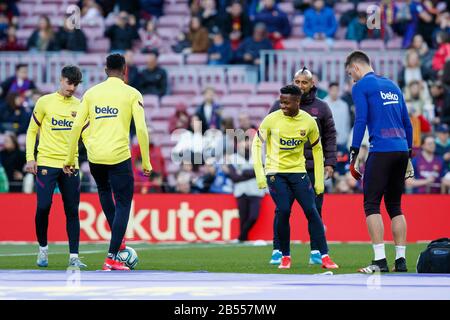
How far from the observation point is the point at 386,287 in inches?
416

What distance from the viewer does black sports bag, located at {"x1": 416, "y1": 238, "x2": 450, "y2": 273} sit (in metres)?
12.8

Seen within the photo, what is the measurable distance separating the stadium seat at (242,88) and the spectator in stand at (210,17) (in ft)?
6.41

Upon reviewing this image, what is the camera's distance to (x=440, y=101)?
2452 cm

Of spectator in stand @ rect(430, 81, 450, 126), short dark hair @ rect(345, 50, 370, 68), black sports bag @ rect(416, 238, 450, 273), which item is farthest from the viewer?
spectator in stand @ rect(430, 81, 450, 126)

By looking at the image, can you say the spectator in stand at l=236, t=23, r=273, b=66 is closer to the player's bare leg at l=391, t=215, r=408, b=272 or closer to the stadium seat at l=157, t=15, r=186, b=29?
the stadium seat at l=157, t=15, r=186, b=29

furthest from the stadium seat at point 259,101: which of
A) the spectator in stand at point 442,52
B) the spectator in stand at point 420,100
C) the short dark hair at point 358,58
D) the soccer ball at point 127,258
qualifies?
the short dark hair at point 358,58

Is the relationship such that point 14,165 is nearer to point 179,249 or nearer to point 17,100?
point 17,100

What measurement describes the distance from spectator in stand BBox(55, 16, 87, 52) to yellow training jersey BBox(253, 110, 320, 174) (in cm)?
1469

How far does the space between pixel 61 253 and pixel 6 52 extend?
11.9 metres

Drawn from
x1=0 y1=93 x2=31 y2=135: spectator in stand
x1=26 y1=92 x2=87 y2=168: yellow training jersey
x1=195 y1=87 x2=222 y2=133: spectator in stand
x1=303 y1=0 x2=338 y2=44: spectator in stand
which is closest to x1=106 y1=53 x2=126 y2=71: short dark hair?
x1=26 y1=92 x2=87 y2=168: yellow training jersey

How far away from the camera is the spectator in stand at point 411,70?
25.0 metres

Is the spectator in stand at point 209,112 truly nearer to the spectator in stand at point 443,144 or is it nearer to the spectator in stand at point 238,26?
the spectator in stand at point 238,26

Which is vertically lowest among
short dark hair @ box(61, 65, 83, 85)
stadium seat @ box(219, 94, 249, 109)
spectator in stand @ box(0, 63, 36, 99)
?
stadium seat @ box(219, 94, 249, 109)
